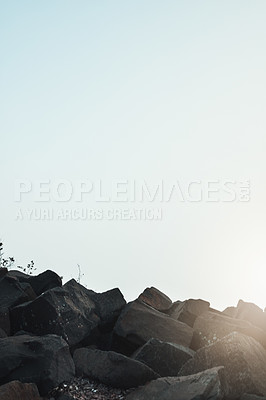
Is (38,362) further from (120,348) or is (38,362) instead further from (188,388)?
(188,388)

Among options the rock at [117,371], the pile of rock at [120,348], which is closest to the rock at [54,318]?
the pile of rock at [120,348]

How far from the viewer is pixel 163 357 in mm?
7207

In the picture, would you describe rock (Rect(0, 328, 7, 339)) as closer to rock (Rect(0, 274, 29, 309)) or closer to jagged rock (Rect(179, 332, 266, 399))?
rock (Rect(0, 274, 29, 309))

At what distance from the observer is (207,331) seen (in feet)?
26.9

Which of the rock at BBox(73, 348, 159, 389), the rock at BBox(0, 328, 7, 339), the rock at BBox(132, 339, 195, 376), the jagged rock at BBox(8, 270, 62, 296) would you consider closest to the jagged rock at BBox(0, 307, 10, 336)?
the rock at BBox(0, 328, 7, 339)

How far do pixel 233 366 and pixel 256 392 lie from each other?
39 cm

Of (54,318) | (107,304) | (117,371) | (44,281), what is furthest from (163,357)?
(44,281)

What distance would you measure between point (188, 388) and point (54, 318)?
301 cm

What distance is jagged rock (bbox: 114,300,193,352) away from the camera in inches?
321

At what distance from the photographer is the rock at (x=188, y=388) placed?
5.62m

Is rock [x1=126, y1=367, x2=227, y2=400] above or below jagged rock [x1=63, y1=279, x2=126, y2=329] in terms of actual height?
below

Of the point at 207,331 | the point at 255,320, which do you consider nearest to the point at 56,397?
the point at 207,331

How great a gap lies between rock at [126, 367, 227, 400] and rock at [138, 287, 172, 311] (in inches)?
146

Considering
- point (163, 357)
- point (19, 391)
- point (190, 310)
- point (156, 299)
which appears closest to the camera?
point (19, 391)
